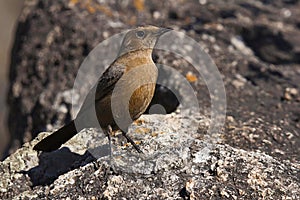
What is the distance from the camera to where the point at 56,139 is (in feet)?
15.1

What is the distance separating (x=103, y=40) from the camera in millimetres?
6332

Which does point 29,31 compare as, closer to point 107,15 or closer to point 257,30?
point 107,15

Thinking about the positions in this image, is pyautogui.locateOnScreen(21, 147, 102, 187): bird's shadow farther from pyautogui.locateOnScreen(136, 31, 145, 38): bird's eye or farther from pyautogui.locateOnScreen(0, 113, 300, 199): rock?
pyautogui.locateOnScreen(136, 31, 145, 38): bird's eye

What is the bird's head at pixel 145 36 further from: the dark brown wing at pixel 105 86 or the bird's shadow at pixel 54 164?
the bird's shadow at pixel 54 164

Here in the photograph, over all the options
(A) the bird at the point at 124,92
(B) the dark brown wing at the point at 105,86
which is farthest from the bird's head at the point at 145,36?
(B) the dark brown wing at the point at 105,86

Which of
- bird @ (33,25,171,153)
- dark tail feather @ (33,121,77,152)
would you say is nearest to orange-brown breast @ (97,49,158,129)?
bird @ (33,25,171,153)

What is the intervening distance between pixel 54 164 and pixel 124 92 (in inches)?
34.7

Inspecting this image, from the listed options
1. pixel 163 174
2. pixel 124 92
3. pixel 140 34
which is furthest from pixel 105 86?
pixel 163 174

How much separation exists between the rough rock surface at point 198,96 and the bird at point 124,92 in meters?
0.23

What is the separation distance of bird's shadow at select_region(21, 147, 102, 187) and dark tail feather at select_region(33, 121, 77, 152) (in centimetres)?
15

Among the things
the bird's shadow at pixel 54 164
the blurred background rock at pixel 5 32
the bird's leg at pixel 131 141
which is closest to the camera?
the bird's leg at pixel 131 141

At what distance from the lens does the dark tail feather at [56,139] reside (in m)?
4.53

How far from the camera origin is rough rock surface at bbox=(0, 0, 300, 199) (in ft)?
13.0

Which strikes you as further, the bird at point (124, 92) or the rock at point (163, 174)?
the bird at point (124, 92)
